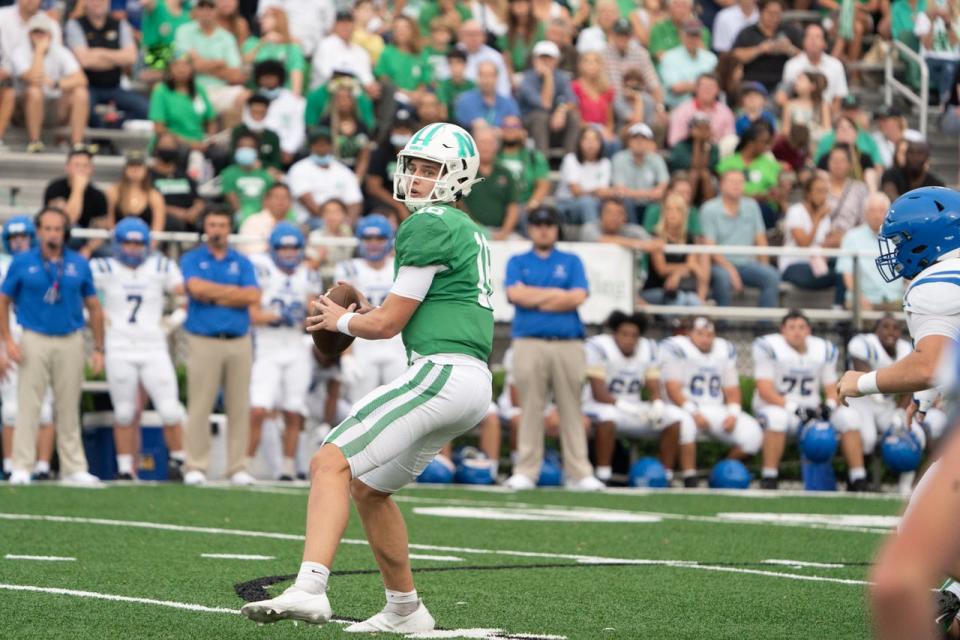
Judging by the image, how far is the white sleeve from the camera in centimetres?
569

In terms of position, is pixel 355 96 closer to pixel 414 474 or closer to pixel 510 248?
pixel 510 248

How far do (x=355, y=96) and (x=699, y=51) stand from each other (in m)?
4.22

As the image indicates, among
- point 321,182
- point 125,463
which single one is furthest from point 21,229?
point 321,182

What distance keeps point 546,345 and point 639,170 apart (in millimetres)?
3417

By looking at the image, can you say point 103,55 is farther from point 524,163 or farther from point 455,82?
point 524,163

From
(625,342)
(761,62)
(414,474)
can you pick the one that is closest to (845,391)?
(414,474)

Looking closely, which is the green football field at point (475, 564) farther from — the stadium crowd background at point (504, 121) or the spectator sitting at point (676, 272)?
the stadium crowd background at point (504, 121)

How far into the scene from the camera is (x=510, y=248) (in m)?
14.2

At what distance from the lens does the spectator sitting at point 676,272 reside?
1498 centimetres

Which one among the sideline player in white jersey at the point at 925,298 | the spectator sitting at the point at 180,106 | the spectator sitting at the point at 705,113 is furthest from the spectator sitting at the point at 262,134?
the sideline player in white jersey at the point at 925,298

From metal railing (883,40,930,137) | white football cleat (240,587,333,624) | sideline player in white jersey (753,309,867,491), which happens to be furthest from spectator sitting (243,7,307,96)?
white football cleat (240,587,333,624)

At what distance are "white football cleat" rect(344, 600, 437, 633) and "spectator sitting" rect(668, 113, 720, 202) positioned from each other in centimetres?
1083

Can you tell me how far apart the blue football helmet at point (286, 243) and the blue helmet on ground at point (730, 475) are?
3.81 metres

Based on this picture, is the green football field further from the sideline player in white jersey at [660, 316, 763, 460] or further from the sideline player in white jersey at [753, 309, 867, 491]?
the sideline player in white jersey at [660, 316, 763, 460]
